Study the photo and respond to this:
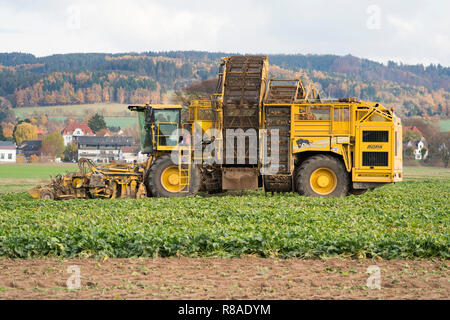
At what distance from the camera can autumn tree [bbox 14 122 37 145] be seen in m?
122

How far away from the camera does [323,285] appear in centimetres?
845

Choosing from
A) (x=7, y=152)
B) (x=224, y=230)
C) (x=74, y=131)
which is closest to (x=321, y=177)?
(x=224, y=230)

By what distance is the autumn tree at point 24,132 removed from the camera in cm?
12225

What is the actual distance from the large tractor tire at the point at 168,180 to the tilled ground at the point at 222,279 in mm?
9524

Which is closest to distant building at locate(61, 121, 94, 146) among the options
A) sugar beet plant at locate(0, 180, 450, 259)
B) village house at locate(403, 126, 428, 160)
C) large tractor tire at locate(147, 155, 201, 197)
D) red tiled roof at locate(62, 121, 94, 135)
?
red tiled roof at locate(62, 121, 94, 135)

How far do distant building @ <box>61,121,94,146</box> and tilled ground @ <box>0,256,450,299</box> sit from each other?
374 feet

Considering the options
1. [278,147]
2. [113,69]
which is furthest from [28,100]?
[278,147]

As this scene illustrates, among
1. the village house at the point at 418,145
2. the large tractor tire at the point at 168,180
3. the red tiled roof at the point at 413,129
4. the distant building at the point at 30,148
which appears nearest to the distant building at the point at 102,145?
the distant building at the point at 30,148

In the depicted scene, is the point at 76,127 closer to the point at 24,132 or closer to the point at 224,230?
the point at 24,132

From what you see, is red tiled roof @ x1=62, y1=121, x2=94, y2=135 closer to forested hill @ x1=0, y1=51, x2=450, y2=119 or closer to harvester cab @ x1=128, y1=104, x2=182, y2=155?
forested hill @ x1=0, y1=51, x2=450, y2=119

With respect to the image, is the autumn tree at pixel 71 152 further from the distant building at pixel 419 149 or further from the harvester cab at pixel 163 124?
the harvester cab at pixel 163 124

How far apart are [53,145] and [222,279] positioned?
356 ft
